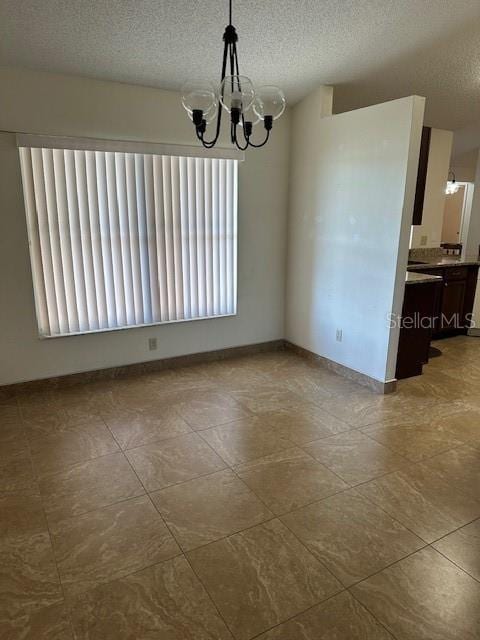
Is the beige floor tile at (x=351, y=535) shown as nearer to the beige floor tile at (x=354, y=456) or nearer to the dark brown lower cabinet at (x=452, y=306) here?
the beige floor tile at (x=354, y=456)

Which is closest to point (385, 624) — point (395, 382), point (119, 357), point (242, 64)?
point (395, 382)

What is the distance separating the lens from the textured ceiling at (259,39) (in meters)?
2.61

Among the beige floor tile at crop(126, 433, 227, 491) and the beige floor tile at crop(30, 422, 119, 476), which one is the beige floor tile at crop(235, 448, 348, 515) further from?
the beige floor tile at crop(30, 422, 119, 476)

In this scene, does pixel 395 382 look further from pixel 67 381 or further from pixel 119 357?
pixel 67 381

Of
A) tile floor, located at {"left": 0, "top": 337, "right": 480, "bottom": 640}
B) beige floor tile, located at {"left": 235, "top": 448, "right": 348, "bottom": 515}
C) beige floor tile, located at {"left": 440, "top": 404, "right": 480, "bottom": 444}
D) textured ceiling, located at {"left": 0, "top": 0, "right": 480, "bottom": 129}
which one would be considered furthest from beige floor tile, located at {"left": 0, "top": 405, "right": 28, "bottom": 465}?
beige floor tile, located at {"left": 440, "top": 404, "right": 480, "bottom": 444}

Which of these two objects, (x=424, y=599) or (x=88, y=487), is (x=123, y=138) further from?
(x=424, y=599)

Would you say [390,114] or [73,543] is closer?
[73,543]

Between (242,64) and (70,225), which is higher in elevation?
(242,64)

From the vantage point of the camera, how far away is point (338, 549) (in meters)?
1.91

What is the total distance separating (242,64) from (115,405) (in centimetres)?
287

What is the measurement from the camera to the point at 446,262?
16.3 ft

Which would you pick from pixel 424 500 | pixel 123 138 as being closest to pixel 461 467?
pixel 424 500

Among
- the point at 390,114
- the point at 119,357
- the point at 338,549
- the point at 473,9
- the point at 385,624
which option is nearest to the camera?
the point at 385,624

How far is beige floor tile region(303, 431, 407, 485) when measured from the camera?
8.17 ft
